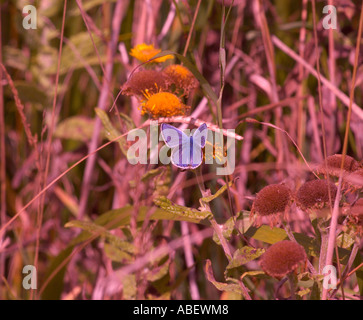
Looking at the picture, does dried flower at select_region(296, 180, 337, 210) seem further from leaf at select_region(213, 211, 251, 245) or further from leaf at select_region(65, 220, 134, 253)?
leaf at select_region(65, 220, 134, 253)

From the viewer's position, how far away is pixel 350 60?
1183 mm

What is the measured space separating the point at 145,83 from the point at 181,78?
69 mm

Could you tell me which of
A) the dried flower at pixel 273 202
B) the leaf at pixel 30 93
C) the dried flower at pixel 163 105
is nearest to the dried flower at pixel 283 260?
the dried flower at pixel 273 202

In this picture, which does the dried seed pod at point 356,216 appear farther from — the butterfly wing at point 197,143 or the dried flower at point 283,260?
the butterfly wing at point 197,143

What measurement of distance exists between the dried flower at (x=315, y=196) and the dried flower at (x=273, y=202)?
0.02 metres

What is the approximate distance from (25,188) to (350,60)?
948 mm

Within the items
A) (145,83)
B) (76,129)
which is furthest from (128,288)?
(76,129)

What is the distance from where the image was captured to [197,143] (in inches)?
22.5

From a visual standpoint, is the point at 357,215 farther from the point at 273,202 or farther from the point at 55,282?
the point at 55,282

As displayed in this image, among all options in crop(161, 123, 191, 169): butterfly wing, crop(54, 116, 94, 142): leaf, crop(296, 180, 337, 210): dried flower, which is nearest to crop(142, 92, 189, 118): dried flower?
crop(161, 123, 191, 169): butterfly wing

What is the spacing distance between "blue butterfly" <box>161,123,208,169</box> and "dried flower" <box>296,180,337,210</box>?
0.14m

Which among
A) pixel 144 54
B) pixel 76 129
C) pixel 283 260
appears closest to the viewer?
pixel 283 260

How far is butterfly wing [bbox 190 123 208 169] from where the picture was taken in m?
0.57

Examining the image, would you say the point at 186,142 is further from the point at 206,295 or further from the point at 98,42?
the point at 98,42
